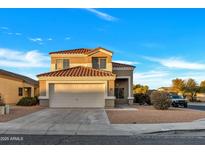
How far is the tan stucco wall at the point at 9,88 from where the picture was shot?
106 feet

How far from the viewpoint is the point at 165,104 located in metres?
26.0

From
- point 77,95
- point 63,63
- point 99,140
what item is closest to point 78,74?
point 77,95

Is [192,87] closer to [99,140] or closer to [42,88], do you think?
[42,88]

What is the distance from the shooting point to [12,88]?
34750mm

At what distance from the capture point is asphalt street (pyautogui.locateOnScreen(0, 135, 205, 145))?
10.5 m

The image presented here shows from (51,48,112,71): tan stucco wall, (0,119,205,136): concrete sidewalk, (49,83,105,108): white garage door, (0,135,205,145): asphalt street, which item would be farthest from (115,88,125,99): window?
(0,135,205,145): asphalt street

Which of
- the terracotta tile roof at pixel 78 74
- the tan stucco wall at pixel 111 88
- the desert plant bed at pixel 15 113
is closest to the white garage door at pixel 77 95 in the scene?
the tan stucco wall at pixel 111 88

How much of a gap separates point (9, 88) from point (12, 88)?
3.08 feet

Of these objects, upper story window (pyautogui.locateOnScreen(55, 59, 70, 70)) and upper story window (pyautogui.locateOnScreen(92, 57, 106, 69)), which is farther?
upper story window (pyautogui.locateOnScreen(55, 59, 70, 70))

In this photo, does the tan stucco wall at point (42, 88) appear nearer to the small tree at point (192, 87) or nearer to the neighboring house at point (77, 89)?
the neighboring house at point (77, 89)

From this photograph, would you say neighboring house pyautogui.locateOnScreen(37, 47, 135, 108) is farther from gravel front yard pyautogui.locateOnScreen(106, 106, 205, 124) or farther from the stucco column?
gravel front yard pyautogui.locateOnScreen(106, 106, 205, 124)

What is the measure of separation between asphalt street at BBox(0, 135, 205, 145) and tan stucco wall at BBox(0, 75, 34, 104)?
20.8 meters
